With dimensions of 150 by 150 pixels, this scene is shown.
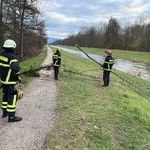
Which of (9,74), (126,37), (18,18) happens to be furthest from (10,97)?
(126,37)

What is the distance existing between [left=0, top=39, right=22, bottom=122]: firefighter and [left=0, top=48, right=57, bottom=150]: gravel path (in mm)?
467

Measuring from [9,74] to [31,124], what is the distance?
147 centimetres

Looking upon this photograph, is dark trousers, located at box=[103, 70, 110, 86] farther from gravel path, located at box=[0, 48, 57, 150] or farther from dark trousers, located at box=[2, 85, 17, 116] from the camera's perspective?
dark trousers, located at box=[2, 85, 17, 116]

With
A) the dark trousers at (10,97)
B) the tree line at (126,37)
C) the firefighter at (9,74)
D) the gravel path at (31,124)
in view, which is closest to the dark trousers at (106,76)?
the gravel path at (31,124)

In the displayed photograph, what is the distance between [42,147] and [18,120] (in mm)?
2210

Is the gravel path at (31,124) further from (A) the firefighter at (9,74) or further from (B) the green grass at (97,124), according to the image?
(A) the firefighter at (9,74)

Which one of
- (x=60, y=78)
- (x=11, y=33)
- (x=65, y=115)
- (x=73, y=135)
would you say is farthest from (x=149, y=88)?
(x=11, y=33)

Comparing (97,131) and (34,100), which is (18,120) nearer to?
(97,131)

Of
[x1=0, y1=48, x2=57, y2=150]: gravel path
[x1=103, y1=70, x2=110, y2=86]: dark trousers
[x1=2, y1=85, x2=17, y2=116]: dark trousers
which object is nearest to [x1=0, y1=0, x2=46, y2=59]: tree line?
[x1=103, y1=70, x2=110, y2=86]: dark trousers

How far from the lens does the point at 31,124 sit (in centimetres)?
1106

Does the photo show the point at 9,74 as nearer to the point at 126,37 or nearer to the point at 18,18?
the point at 18,18

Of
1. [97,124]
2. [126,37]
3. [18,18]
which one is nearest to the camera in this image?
[97,124]

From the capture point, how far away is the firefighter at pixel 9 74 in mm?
10734

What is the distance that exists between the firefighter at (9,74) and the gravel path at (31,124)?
18.4 inches
